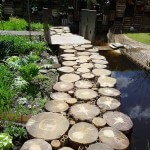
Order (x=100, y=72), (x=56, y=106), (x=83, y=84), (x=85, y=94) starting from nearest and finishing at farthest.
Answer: (x=56, y=106), (x=85, y=94), (x=83, y=84), (x=100, y=72)

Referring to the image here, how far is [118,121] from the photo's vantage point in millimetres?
6062

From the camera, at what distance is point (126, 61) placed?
12.6m

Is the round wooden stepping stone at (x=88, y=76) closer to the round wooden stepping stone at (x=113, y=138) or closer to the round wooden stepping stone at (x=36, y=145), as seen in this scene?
the round wooden stepping stone at (x=113, y=138)

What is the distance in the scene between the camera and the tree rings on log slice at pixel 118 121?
589 cm

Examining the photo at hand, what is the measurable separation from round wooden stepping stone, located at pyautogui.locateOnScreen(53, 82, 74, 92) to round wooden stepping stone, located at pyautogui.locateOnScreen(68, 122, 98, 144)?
1.73m

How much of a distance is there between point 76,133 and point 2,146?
1.53 metres

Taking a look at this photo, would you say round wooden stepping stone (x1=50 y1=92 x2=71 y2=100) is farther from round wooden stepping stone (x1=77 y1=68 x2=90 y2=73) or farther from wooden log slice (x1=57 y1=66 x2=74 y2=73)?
round wooden stepping stone (x1=77 y1=68 x2=90 y2=73)

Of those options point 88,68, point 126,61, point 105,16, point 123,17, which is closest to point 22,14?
point 105,16

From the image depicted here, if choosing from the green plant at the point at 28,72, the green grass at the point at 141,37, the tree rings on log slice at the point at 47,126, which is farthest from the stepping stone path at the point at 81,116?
the green grass at the point at 141,37

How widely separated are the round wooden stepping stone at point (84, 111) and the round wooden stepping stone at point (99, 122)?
0.38 ft

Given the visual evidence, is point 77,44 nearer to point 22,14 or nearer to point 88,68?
point 88,68

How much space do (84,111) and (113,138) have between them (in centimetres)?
116

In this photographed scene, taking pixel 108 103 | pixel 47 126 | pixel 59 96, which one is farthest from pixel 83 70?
pixel 47 126

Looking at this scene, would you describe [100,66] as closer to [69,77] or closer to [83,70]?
[83,70]
